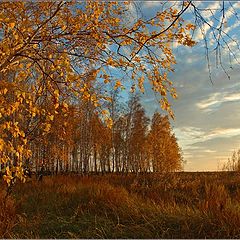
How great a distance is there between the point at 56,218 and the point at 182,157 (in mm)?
44201

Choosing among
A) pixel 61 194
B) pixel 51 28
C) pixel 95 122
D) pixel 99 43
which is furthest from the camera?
pixel 95 122

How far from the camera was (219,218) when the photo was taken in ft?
19.8

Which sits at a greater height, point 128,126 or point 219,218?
point 128,126

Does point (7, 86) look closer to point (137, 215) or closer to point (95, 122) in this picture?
point (137, 215)

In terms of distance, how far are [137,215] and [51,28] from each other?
398 cm

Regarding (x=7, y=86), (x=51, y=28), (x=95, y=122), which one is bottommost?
(x=7, y=86)

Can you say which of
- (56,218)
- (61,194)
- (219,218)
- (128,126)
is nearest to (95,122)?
(128,126)

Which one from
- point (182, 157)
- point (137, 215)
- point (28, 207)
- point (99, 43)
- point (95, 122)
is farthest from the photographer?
point (182, 157)

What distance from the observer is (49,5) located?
5367 mm

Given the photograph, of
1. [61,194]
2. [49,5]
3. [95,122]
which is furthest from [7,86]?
[95,122]

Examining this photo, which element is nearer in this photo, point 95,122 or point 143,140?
point 95,122

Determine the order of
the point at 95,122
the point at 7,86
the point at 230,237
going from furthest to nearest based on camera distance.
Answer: the point at 95,122 → the point at 230,237 → the point at 7,86

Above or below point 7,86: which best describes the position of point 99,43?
above

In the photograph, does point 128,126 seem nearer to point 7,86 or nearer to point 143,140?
point 143,140
